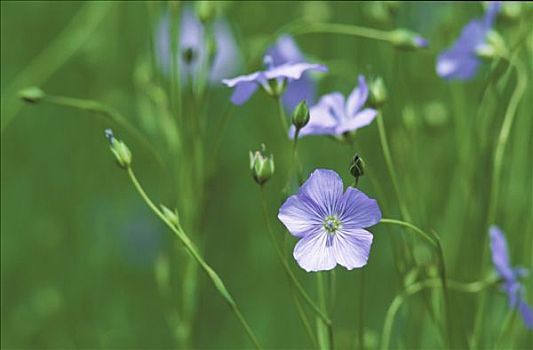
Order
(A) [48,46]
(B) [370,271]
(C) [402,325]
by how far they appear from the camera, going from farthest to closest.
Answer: (A) [48,46]
(B) [370,271]
(C) [402,325]

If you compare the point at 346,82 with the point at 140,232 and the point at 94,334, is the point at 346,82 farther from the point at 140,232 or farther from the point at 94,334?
the point at 94,334

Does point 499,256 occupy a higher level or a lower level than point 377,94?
lower

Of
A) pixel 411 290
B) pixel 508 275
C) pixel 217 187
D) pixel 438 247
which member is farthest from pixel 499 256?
pixel 217 187

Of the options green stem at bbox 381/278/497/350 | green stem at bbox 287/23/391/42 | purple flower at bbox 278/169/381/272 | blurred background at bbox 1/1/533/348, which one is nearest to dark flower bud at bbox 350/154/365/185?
purple flower at bbox 278/169/381/272

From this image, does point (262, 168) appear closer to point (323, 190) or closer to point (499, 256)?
point (323, 190)

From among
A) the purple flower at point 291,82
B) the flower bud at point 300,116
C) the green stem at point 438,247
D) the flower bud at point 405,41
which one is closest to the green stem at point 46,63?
the purple flower at point 291,82

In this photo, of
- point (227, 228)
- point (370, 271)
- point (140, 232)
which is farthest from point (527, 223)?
point (140, 232)
